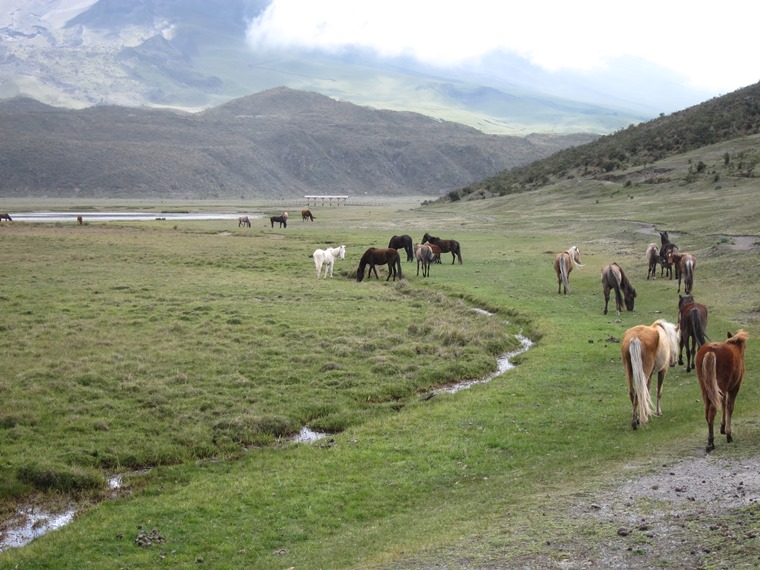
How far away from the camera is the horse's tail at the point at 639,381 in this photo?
12406 mm

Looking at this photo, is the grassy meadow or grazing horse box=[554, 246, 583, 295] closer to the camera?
the grassy meadow

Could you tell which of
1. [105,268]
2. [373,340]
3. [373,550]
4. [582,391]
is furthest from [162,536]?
[105,268]

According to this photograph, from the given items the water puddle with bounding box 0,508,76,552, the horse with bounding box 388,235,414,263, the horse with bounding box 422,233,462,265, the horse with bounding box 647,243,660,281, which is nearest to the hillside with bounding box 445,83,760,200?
the horse with bounding box 422,233,462,265

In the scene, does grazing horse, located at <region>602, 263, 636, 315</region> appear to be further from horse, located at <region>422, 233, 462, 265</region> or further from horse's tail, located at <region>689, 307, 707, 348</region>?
horse, located at <region>422, 233, 462, 265</region>

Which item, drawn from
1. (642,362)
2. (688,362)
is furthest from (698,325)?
(642,362)

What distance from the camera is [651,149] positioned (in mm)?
80875

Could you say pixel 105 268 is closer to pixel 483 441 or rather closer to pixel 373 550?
pixel 483 441

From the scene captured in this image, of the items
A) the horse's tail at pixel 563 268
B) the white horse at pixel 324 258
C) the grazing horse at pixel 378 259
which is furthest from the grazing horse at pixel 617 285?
the white horse at pixel 324 258

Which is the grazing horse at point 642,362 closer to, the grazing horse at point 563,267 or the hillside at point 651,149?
the grazing horse at point 563,267

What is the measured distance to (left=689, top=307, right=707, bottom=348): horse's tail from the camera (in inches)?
631

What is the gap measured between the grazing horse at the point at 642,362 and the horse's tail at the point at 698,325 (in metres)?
3.04

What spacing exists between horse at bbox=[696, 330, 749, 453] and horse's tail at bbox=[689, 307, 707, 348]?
5.22 meters

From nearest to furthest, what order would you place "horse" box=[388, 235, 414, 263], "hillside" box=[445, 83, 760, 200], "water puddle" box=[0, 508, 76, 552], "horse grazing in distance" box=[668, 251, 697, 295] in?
"water puddle" box=[0, 508, 76, 552] < "horse grazing in distance" box=[668, 251, 697, 295] < "horse" box=[388, 235, 414, 263] < "hillside" box=[445, 83, 760, 200]

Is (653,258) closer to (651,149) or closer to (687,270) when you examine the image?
(687,270)
